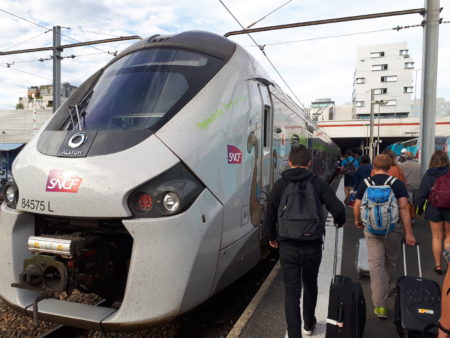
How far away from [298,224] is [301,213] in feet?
0.29

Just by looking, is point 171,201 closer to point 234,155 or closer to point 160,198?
point 160,198

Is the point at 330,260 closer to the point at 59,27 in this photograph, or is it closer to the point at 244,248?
the point at 244,248

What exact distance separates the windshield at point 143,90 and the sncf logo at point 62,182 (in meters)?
0.57

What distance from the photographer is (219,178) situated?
3.14 metres

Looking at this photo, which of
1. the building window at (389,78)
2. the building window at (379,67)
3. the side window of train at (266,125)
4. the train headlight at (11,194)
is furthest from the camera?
the building window at (379,67)

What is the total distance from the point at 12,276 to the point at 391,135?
156 ft

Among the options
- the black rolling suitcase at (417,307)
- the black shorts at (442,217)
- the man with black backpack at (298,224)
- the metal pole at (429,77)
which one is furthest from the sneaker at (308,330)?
the metal pole at (429,77)

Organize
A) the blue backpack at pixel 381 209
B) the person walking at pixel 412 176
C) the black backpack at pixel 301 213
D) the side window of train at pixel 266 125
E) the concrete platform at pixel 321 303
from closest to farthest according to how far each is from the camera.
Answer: the black backpack at pixel 301 213, the concrete platform at pixel 321 303, the blue backpack at pixel 381 209, the side window of train at pixel 266 125, the person walking at pixel 412 176

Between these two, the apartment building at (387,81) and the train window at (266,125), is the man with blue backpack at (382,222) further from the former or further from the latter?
the apartment building at (387,81)

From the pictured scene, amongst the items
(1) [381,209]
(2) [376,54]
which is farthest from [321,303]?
(2) [376,54]

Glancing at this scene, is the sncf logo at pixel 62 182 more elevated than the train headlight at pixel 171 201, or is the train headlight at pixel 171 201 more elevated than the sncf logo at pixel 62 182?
the sncf logo at pixel 62 182

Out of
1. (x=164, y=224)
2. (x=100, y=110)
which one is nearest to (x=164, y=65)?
(x=100, y=110)

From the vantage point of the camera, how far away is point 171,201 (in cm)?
272

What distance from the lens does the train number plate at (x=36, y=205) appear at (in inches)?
111
